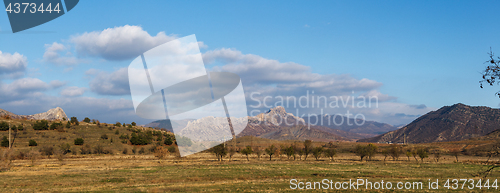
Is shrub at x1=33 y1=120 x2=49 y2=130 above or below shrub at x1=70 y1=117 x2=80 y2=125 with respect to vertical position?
below

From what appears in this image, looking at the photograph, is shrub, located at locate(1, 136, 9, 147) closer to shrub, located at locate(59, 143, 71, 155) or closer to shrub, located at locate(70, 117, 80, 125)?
shrub, located at locate(59, 143, 71, 155)

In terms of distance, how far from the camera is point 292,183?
102 ft

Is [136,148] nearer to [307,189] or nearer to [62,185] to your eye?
[62,185]

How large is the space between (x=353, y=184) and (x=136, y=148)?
72.3 m

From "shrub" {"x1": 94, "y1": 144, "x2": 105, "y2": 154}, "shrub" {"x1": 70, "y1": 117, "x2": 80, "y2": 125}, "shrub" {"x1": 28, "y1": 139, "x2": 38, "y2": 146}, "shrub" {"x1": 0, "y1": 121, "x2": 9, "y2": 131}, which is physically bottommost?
"shrub" {"x1": 94, "y1": 144, "x2": 105, "y2": 154}

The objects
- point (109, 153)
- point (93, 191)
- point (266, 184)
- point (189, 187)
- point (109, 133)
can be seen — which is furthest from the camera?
point (109, 133)

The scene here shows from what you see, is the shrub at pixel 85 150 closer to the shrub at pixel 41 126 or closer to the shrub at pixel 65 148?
the shrub at pixel 65 148

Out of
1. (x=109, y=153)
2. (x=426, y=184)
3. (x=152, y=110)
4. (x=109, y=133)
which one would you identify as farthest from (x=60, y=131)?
(x=426, y=184)

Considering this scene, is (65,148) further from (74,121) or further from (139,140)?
(74,121)

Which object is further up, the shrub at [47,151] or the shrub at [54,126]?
the shrub at [54,126]

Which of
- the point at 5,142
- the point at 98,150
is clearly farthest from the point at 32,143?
the point at 98,150

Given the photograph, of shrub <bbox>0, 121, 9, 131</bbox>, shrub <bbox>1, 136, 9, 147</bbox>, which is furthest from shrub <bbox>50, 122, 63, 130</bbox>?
shrub <bbox>1, 136, 9, 147</bbox>

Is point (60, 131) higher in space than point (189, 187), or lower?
higher

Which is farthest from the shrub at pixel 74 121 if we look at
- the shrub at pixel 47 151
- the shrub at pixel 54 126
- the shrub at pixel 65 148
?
the shrub at pixel 47 151
